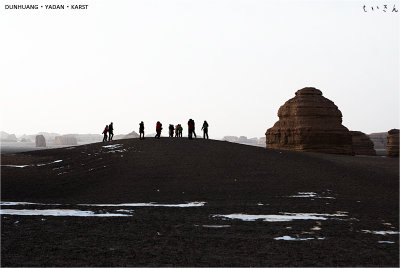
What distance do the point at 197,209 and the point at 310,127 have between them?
43.9 metres

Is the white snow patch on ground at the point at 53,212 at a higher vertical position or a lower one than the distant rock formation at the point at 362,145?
lower

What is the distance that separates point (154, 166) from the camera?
2323 cm

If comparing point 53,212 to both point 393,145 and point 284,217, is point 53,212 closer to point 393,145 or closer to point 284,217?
point 284,217

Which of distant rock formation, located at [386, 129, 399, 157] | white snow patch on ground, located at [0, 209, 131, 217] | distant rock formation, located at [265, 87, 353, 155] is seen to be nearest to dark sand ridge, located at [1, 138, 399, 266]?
white snow patch on ground, located at [0, 209, 131, 217]

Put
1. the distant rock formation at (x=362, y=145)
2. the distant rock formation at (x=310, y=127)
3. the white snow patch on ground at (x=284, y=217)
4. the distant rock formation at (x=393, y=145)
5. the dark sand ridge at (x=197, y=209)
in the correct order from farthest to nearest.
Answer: the distant rock formation at (x=362, y=145) < the distant rock formation at (x=393, y=145) < the distant rock formation at (x=310, y=127) < the white snow patch on ground at (x=284, y=217) < the dark sand ridge at (x=197, y=209)

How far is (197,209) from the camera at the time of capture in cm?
1288

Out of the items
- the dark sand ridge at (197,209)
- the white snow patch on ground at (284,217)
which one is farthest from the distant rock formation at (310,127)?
the white snow patch on ground at (284,217)

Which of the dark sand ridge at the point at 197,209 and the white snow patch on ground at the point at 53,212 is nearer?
the dark sand ridge at the point at 197,209

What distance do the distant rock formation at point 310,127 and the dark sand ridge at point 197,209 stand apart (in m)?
27.1

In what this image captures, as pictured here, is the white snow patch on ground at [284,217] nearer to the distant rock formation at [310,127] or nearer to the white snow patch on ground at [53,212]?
the white snow patch on ground at [53,212]

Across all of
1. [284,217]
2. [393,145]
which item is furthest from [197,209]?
[393,145]

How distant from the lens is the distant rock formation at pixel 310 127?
5406 cm

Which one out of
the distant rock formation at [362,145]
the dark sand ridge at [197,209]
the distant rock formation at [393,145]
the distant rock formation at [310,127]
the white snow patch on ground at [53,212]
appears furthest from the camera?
the distant rock formation at [362,145]

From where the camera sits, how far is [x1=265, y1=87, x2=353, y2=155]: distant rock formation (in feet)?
177
